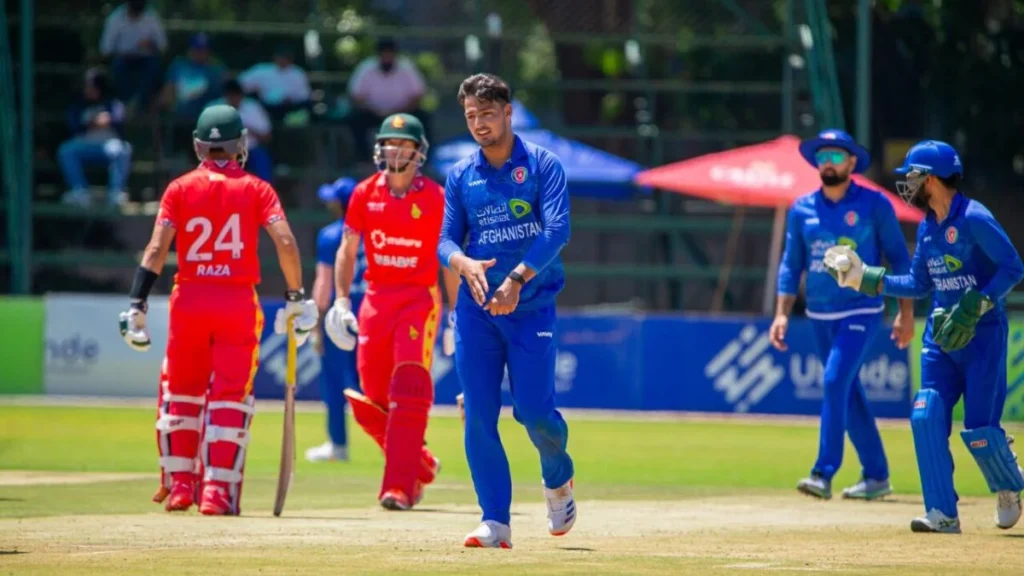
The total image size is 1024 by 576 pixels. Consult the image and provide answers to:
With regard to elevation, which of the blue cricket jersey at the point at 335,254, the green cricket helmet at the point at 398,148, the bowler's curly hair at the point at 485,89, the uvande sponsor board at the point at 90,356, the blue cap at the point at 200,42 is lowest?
the uvande sponsor board at the point at 90,356

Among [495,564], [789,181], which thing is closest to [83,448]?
[495,564]

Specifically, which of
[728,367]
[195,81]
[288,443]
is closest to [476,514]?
[288,443]

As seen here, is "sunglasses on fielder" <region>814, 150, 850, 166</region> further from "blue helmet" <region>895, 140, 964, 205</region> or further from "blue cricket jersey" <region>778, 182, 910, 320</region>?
"blue helmet" <region>895, 140, 964, 205</region>

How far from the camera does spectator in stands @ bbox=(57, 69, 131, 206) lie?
25.6 metres

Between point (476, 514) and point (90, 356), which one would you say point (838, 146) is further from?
point (90, 356)

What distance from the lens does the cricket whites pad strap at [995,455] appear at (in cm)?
1039

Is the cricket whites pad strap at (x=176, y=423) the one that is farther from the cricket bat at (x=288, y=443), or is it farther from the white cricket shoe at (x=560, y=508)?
Answer: the white cricket shoe at (x=560, y=508)

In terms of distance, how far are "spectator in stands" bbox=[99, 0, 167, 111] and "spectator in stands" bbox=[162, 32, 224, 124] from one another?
384 millimetres

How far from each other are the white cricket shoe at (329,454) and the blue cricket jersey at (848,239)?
4.59m

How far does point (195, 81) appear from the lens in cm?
2589

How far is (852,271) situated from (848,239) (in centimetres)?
222

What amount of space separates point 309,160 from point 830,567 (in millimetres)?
19870

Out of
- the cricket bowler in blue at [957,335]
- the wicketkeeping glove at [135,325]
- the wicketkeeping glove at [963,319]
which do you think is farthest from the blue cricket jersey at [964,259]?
the wicketkeeping glove at [135,325]

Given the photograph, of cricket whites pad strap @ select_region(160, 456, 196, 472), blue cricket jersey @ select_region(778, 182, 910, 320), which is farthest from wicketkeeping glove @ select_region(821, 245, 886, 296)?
cricket whites pad strap @ select_region(160, 456, 196, 472)
